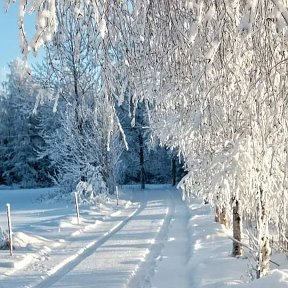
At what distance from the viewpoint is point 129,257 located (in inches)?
404

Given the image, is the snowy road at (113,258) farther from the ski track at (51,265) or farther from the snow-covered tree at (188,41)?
the snow-covered tree at (188,41)

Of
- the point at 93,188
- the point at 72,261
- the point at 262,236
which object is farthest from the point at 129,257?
the point at 93,188

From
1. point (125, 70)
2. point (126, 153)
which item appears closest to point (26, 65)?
point (125, 70)

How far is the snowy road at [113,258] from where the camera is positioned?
8188 mm

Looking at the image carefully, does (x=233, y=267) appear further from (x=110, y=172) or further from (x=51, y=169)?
(x=51, y=169)

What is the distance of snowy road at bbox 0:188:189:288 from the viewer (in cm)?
819

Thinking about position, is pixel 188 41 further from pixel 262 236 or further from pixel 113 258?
pixel 113 258

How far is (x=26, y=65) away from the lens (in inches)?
90.9

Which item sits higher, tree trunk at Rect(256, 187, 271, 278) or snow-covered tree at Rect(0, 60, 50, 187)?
snow-covered tree at Rect(0, 60, 50, 187)

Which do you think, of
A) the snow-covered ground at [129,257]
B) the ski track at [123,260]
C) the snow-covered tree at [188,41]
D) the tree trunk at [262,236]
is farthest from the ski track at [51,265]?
the snow-covered tree at [188,41]

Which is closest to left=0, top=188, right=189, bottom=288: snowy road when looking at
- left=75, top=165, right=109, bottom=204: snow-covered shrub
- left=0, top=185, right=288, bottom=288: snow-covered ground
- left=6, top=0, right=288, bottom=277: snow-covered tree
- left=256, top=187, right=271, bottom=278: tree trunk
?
left=0, top=185, right=288, bottom=288: snow-covered ground

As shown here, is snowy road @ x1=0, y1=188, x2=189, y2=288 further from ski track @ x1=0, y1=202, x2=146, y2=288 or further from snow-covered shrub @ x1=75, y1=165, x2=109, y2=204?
snow-covered shrub @ x1=75, y1=165, x2=109, y2=204

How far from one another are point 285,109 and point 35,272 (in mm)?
7438

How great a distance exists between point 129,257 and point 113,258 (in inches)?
13.5
